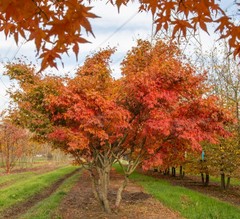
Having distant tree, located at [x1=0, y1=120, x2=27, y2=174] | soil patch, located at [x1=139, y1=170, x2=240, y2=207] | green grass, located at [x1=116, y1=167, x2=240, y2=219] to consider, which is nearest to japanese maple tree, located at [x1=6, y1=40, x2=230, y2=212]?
green grass, located at [x1=116, y1=167, x2=240, y2=219]

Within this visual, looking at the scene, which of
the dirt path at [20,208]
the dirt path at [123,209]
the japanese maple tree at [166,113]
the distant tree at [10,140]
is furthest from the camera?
the distant tree at [10,140]

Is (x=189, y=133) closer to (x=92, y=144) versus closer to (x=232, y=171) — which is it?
(x=92, y=144)

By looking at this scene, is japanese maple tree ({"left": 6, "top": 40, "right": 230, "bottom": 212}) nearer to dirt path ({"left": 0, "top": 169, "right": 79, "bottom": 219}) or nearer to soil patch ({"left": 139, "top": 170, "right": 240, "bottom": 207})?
dirt path ({"left": 0, "top": 169, "right": 79, "bottom": 219})

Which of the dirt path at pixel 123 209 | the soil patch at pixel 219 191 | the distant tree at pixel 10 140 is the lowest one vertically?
the soil patch at pixel 219 191

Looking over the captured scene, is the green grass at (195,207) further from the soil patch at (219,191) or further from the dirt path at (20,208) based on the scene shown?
the dirt path at (20,208)

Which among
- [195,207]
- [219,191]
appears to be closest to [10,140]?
[219,191]

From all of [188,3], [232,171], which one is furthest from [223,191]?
[188,3]

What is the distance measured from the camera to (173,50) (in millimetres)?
17078

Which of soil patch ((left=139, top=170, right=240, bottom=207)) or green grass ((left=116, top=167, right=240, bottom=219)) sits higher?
green grass ((left=116, top=167, right=240, bottom=219))

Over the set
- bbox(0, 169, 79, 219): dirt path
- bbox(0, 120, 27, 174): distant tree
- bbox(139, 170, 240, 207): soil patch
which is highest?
bbox(0, 120, 27, 174): distant tree

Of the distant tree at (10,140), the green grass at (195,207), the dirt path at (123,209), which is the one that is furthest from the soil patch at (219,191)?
the distant tree at (10,140)

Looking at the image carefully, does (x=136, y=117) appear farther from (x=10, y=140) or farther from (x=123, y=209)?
(x=10, y=140)

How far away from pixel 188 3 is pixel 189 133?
582 centimetres

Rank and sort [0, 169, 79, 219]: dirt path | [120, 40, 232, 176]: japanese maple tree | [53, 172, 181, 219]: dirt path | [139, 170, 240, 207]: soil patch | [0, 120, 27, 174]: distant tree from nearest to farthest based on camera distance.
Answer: [120, 40, 232, 176]: japanese maple tree < [53, 172, 181, 219]: dirt path < [0, 169, 79, 219]: dirt path < [139, 170, 240, 207]: soil patch < [0, 120, 27, 174]: distant tree
